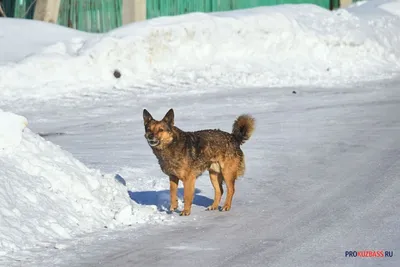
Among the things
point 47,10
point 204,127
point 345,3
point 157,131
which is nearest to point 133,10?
point 47,10

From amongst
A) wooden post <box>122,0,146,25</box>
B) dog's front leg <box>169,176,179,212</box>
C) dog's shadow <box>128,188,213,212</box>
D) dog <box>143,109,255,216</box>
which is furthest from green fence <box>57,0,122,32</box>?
dog's front leg <box>169,176,179,212</box>

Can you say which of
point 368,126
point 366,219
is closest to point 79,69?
point 368,126

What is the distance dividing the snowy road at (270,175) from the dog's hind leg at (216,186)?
0.73ft

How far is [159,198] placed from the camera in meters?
12.1

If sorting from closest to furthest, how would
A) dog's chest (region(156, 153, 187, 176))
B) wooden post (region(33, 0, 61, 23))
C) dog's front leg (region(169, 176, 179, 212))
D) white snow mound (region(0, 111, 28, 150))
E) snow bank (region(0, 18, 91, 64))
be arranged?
white snow mound (region(0, 111, 28, 150)) < dog's chest (region(156, 153, 187, 176)) < dog's front leg (region(169, 176, 179, 212)) < snow bank (region(0, 18, 91, 64)) < wooden post (region(33, 0, 61, 23))

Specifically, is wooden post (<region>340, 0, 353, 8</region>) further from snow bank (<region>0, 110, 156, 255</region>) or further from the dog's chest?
the dog's chest

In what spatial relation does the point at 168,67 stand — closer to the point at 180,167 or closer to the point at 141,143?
the point at 141,143

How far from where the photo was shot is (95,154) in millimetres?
14984

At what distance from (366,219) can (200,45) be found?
44.0ft

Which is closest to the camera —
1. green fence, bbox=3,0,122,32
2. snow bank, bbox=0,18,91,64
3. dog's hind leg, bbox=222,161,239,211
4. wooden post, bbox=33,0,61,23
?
dog's hind leg, bbox=222,161,239,211

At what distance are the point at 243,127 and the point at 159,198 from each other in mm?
1310

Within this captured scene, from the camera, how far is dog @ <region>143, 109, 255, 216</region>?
10.8m

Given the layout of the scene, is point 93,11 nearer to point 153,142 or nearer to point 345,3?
point 345,3

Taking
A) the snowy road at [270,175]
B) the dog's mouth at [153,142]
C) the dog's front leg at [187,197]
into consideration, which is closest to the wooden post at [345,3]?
the snowy road at [270,175]
